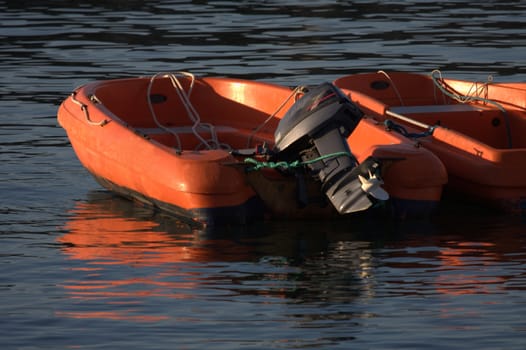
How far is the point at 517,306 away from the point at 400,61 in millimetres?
10044

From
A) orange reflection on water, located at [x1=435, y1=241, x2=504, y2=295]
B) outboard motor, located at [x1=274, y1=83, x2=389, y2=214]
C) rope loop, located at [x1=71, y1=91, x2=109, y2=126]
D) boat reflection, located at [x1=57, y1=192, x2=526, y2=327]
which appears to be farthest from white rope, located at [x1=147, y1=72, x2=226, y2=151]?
orange reflection on water, located at [x1=435, y1=241, x2=504, y2=295]

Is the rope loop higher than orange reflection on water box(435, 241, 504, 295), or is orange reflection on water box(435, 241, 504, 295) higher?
the rope loop

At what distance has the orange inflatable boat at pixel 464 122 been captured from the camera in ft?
32.1

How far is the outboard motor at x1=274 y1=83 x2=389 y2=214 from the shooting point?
29.9 feet

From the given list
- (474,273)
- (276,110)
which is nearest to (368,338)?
(474,273)

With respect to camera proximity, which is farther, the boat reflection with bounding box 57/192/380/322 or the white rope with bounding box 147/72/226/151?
the white rope with bounding box 147/72/226/151

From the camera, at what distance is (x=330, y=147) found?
9.50 m

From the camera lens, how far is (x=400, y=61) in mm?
17344

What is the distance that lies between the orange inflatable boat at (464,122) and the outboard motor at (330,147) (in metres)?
0.76

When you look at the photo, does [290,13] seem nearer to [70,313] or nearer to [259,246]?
[259,246]

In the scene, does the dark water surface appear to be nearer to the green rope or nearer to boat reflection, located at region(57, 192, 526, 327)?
boat reflection, located at region(57, 192, 526, 327)

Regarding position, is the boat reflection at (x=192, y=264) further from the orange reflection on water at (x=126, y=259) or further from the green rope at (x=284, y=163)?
the green rope at (x=284, y=163)

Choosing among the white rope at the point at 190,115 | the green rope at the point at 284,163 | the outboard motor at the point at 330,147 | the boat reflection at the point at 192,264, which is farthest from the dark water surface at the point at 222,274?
the white rope at the point at 190,115

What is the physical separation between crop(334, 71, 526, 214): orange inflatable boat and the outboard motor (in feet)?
2.50
